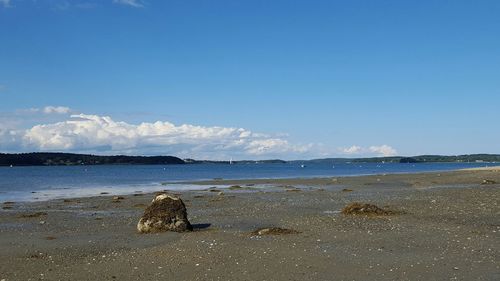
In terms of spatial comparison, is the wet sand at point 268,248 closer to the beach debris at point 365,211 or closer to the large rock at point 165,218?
Result: the large rock at point 165,218

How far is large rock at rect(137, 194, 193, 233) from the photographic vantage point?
2039 centimetres

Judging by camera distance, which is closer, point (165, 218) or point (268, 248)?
point (268, 248)

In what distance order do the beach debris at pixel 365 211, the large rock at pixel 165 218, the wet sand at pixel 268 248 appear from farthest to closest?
the beach debris at pixel 365 211 < the large rock at pixel 165 218 < the wet sand at pixel 268 248

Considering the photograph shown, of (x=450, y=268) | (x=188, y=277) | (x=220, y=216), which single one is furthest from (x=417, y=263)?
(x=220, y=216)

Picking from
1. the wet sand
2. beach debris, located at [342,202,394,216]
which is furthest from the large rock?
beach debris, located at [342,202,394,216]

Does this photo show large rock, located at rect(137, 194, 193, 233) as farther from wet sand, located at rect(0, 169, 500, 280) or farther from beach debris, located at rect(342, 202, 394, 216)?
beach debris, located at rect(342, 202, 394, 216)

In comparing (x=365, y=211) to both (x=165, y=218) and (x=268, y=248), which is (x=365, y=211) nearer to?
(x=268, y=248)

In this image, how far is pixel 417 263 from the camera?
13602 mm

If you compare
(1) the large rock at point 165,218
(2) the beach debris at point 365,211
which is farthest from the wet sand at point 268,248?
(2) the beach debris at point 365,211

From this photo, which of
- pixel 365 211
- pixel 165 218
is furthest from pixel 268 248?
pixel 365 211

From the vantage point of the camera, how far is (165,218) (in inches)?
805

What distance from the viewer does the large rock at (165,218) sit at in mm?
20391

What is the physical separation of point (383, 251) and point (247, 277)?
4992 mm

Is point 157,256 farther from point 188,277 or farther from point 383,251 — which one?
point 383,251
